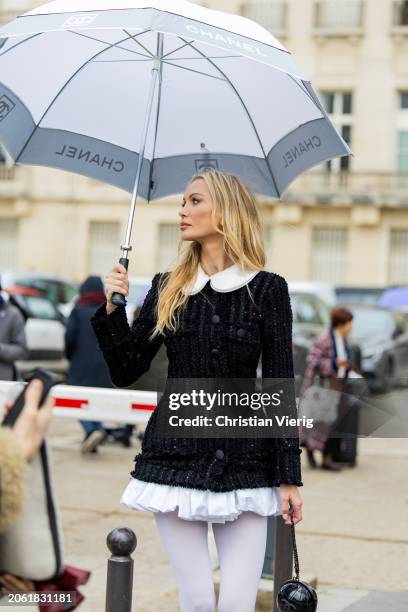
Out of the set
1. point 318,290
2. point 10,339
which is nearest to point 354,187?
point 318,290

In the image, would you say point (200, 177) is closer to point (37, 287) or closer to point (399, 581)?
point (399, 581)

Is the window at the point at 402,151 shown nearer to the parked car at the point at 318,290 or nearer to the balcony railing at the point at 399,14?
the balcony railing at the point at 399,14

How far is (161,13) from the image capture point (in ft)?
14.1

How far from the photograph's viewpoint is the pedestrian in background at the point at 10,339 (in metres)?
9.10

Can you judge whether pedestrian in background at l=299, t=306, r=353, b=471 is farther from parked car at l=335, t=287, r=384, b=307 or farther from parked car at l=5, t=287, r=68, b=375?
parked car at l=335, t=287, r=384, b=307

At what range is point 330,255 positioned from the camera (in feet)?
119

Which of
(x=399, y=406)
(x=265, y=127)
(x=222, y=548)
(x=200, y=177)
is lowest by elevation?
(x=222, y=548)

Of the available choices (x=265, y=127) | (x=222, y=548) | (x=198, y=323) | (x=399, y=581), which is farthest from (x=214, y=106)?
(x=399, y=581)

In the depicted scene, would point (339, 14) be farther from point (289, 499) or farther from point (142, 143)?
point (289, 499)

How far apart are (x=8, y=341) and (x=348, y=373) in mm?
3600

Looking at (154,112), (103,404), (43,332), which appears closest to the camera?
Answer: (154,112)

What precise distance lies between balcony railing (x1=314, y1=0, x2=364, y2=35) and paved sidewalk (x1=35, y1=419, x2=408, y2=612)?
26702mm

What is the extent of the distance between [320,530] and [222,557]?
172 inches

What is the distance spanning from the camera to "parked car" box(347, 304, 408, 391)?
59.9 feet
